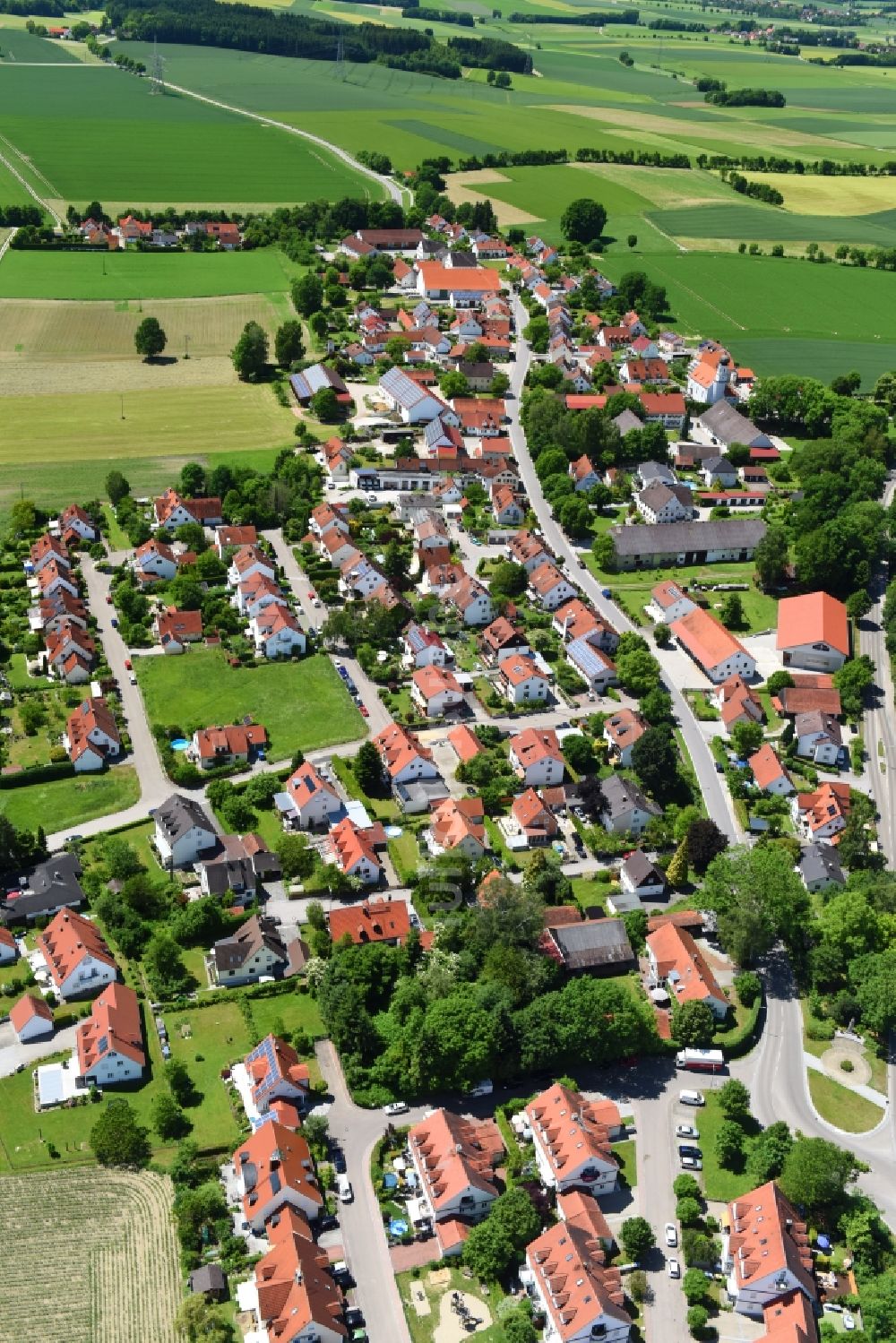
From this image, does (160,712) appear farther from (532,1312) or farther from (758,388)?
(758,388)

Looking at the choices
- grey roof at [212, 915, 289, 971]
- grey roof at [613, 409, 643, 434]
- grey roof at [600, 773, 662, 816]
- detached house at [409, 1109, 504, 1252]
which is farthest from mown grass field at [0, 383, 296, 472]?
detached house at [409, 1109, 504, 1252]

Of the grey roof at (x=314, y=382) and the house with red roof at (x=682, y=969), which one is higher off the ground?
the grey roof at (x=314, y=382)

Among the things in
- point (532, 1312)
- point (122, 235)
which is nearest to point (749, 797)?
point (532, 1312)

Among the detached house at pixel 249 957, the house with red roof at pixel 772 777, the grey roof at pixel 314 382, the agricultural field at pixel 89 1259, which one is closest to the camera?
the agricultural field at pixel 89 1259

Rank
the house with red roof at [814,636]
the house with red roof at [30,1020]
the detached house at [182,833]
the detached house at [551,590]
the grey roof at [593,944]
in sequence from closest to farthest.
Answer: the house with red roof at [30,1020] → the grey roof at [593,944] → the detached house at [182,833] → the house with red roof at [814,636] → the detached house at [551,590]

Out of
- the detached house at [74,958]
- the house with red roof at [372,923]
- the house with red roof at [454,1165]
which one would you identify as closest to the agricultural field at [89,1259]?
the detached house at [74,958]

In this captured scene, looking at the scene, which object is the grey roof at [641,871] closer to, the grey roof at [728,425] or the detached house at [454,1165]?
the detached house at [454,1165]
